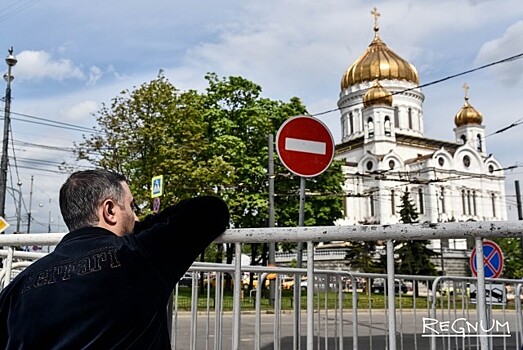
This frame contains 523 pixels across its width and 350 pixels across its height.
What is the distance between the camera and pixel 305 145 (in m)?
7.11

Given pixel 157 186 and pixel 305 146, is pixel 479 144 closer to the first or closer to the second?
pixel 157 186

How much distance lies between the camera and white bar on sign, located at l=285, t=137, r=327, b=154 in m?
7.00

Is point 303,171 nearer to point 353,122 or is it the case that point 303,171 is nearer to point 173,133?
point 173,133

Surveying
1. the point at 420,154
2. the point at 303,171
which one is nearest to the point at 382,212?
the point at 420,154

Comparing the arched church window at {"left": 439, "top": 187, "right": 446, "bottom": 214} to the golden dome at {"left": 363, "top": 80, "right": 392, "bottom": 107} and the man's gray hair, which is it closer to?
the golden dome at {"left": 363, "top": 80, "right": 392, "bottom": 107}

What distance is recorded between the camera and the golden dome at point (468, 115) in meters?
78.5

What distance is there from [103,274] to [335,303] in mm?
3188

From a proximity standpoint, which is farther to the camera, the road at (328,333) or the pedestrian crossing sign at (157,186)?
the pedestrian crossing sign at (157,186)

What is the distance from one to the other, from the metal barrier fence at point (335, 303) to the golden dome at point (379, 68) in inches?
2785

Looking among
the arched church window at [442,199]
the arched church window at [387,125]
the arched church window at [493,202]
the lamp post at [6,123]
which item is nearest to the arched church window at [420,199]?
the arched church window at [442,199]

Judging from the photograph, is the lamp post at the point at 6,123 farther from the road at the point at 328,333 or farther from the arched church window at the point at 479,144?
the arched church window at the point at 479,144

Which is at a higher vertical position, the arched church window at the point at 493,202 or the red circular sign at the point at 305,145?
the arched church window at the point at 493,202

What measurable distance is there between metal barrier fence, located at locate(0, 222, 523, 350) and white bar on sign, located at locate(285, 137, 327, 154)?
2047 mm

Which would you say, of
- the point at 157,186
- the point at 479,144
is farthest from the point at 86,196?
the point at 479,144
